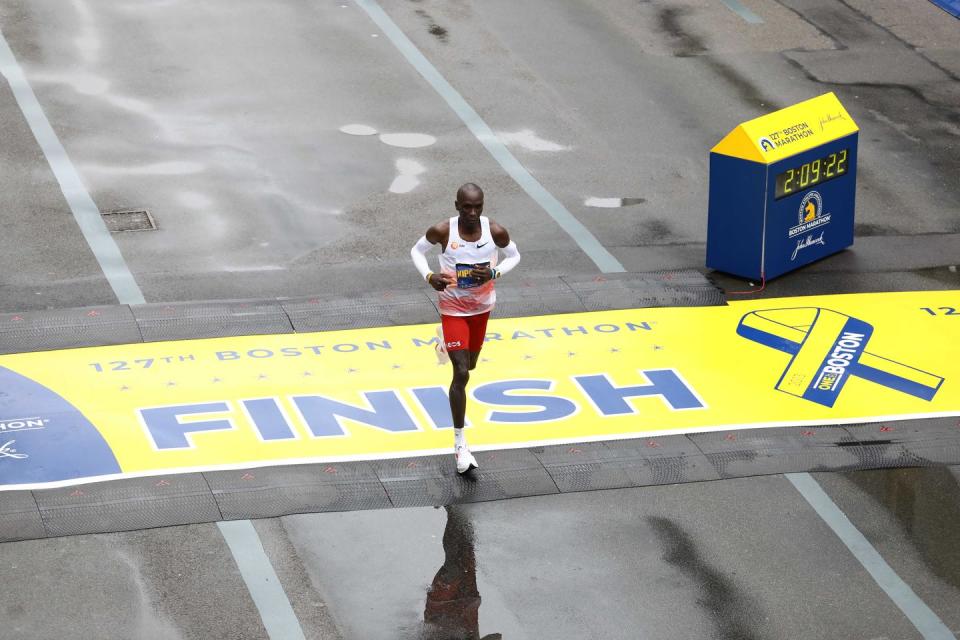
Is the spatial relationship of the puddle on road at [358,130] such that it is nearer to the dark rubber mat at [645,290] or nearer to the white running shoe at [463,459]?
the dark rubber mat at [645,290]

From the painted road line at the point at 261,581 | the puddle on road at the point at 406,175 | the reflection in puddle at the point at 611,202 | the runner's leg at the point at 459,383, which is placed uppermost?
the runner's leg at the point at 459,383

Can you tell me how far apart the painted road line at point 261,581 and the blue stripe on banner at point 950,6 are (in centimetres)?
1546

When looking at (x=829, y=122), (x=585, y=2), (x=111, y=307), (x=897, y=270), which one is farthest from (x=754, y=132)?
(x=585, y=2)

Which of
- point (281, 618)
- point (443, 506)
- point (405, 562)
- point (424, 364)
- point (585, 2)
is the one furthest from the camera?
point (585, 2)

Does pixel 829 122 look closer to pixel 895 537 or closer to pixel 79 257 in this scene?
pixel 895 537

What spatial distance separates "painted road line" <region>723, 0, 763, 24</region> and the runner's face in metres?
11.8

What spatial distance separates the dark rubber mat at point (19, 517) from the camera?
9008 millimetres

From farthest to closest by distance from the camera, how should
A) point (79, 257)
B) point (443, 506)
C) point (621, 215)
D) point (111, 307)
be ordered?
point (621, 215) < point (79, 257) < point (111, 307) < point (443, 506)

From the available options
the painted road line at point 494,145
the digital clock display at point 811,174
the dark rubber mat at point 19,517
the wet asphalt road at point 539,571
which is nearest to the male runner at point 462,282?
the wet asphalt road at point 539,571

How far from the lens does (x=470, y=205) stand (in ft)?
30.7

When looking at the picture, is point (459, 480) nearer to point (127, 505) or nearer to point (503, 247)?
point (503, 247)

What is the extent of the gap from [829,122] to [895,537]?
5.08 metres

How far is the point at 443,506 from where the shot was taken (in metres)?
9.53

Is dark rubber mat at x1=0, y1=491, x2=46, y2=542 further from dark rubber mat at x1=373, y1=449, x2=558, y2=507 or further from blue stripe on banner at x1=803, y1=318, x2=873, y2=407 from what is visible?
blue stripe on banner at x1=803, y1=318, x2=873, y2=407
